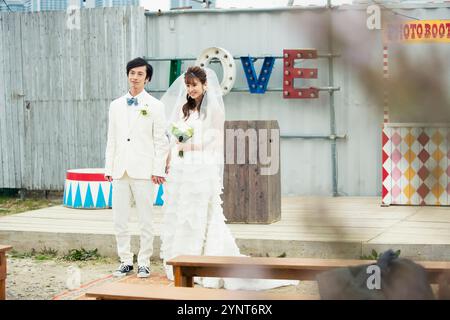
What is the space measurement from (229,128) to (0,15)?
5554 millimetres

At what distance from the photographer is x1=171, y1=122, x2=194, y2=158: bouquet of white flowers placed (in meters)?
6.22

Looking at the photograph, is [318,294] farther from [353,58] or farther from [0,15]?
[0,15]

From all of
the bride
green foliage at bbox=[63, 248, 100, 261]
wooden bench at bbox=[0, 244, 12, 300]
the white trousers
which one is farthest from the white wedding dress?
wooden bench at bbox=[0, 244, 12, 300]

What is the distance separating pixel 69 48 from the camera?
1175 centimetres

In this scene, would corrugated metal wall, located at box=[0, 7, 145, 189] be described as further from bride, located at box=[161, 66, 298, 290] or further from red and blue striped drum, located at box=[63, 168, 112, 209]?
bride, located at box=[161, 66, 298, 290]

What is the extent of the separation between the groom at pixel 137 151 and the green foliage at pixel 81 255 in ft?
3.45

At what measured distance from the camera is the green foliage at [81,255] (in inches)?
292

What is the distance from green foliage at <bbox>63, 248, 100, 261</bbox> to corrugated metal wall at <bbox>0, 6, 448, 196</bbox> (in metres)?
4.30

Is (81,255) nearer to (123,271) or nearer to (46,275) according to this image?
(46,275)

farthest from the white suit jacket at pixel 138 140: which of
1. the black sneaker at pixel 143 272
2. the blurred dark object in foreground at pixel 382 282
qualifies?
the blurred dark object in foreground at pixel 382 282

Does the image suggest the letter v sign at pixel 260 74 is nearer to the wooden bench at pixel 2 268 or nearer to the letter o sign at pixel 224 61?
the letter o sign at pixel 224 61

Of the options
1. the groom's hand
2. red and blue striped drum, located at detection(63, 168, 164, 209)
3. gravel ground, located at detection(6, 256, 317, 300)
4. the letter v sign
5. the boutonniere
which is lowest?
gravel ground, located at detection(6, 256, 317, 300)

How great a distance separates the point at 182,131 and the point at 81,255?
196 cm

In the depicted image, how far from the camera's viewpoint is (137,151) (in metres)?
6.28
